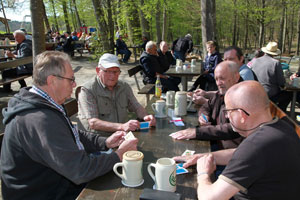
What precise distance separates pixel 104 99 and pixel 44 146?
1.39 meters

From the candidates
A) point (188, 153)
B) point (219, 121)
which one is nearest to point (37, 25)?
point (219, 121)

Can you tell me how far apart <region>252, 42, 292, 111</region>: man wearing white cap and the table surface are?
9.92ft

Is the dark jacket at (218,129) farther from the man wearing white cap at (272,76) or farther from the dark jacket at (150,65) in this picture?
the dark jacket at (150,65)

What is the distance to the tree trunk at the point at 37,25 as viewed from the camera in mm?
4414

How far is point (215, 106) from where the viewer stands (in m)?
2.69

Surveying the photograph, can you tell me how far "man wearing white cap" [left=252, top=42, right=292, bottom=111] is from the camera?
4784 millimetres

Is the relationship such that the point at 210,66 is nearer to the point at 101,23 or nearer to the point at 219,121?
the point at 219,121

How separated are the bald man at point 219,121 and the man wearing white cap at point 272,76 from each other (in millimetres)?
2504

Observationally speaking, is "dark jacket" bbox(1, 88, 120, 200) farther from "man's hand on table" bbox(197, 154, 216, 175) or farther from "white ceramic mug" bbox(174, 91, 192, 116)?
"white ceramic mug" bbox(174, 91, 192, 116)

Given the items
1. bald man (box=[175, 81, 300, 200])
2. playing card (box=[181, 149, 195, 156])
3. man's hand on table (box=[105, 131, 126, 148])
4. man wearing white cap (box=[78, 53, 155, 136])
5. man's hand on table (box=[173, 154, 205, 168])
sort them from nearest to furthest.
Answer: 1. bald man (box=[175, 81, 300, 200])
2. man's hand on table (box=[173, 154, 205, 168])
3. playing card (box=[181, 149, 195, 156])
4. man's hand on table (box=[105, 131, 126, 148])
5. man wearing white cap (box=[78, 53, 155, 136])

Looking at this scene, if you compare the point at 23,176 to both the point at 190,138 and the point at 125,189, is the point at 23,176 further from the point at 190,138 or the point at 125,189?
the point at 190,138

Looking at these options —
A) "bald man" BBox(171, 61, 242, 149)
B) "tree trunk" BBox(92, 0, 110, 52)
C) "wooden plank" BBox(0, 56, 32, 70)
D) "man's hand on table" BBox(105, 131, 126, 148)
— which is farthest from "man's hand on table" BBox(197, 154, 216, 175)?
"tree trunk" BBox(92, 0, 110, 52)

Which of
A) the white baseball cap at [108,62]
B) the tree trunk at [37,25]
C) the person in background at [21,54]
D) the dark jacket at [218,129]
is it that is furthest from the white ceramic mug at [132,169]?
the person in background at [21,54]

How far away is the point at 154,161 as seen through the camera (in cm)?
166
